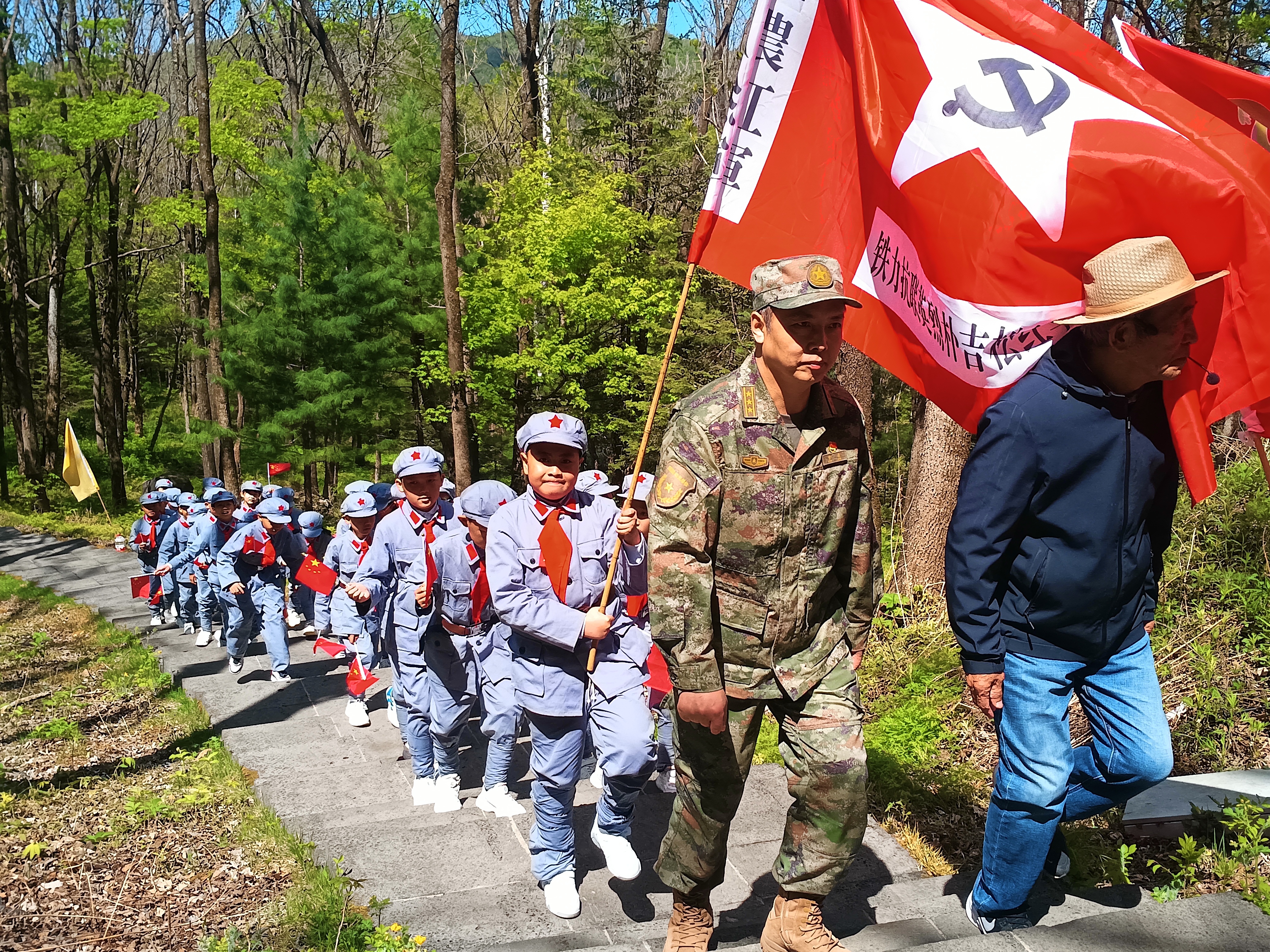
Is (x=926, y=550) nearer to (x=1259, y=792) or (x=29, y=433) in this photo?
(x=1259, y=792)

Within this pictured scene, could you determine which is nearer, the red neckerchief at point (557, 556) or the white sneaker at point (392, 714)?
the red neckerchief at point (557, 556)

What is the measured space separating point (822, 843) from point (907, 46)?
3093 millimetres

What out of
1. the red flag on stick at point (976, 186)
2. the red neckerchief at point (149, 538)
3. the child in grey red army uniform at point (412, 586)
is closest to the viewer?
the red flag on stick at point (976, 186)

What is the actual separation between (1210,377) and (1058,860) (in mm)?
1969

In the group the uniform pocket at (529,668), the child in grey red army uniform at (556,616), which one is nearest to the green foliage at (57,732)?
the child in grey red army uniform at (556,616)

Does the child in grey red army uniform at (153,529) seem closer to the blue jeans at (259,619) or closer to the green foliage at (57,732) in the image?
the blue jeans at (259,619)

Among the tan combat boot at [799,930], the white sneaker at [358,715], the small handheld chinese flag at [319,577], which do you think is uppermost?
the tan combat boot at [799,930]

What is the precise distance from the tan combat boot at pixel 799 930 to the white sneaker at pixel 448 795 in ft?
10.1

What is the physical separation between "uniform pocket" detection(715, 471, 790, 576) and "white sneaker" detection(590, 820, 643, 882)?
1994 mm

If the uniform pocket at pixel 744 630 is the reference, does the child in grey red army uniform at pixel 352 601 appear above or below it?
below

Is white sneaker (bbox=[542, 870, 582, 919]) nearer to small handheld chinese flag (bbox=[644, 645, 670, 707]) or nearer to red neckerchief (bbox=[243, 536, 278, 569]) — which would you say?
small handheld chinese flag (bbox=[644, 645, 670, 707])

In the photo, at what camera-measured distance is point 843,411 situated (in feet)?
11.9

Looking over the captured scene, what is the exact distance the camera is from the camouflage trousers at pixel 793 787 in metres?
3.43

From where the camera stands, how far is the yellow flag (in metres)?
16.9
